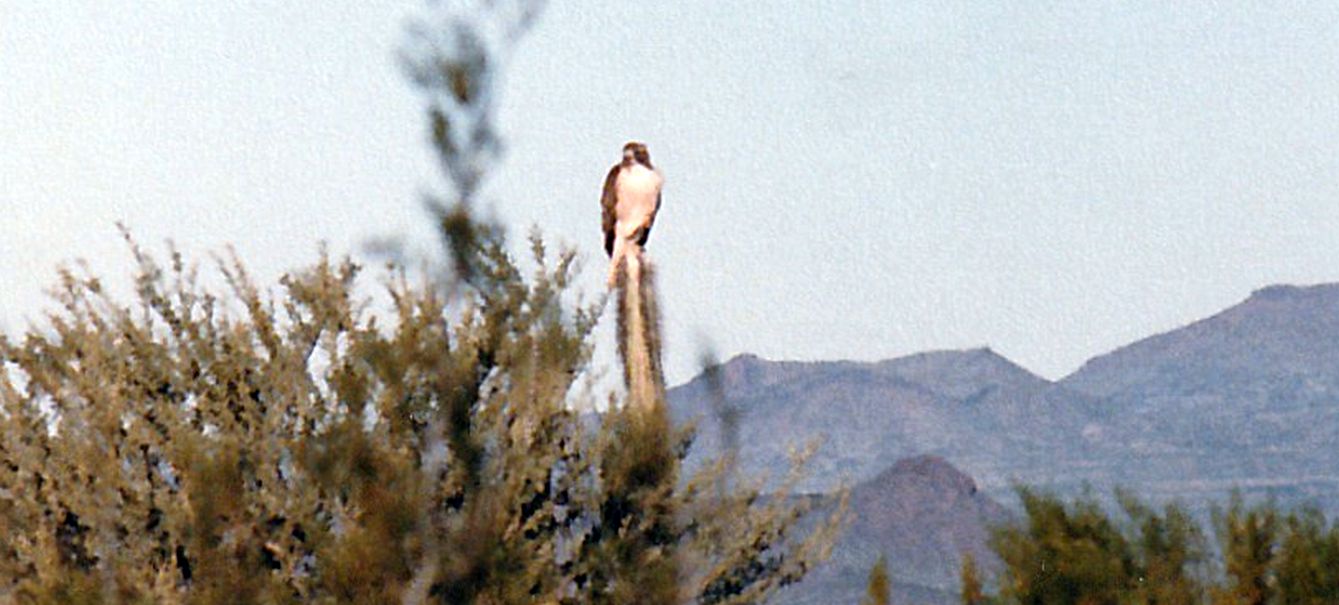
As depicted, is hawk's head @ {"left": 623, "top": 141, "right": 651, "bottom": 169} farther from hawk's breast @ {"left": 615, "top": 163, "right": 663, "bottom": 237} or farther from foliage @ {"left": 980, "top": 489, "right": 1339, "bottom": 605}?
foliage @ {"left": 980, "top": 489, "right": 1339, "bottom": 605}

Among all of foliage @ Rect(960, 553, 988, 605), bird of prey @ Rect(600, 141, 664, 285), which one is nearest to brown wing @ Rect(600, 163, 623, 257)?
bird of prey @ Rect(600, 141, 664, 285)

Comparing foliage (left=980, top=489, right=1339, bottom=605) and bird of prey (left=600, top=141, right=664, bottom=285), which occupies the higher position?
bird of prey (left=600, top=141, right=664, bottom=285)

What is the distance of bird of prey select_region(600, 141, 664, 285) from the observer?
17.6 metres

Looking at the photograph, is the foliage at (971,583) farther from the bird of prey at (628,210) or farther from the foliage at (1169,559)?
the bird of prey at (628,210)

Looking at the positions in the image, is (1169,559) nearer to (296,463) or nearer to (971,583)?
(971,583)

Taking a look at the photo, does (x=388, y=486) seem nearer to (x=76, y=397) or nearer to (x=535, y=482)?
(x=535, y=482)

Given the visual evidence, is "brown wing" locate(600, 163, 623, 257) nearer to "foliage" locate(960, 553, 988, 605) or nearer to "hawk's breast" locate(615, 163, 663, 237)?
"hawk's breast" locate(615, 163, 663, 237)

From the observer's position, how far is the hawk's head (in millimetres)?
18031

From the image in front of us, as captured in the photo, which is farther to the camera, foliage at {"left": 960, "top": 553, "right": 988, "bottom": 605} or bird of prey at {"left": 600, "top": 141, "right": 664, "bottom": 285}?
foliage at {"left": 960, "top": 553, "right": 988, "bottom": 605}

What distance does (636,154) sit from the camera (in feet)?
59.3

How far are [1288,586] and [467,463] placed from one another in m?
10.3

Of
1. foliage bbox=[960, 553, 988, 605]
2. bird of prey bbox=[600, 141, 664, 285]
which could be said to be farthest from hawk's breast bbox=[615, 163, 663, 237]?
foliage bbox=[960, 553, 988, 605]

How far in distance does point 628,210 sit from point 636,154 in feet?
2.04

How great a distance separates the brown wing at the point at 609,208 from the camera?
17.8m
